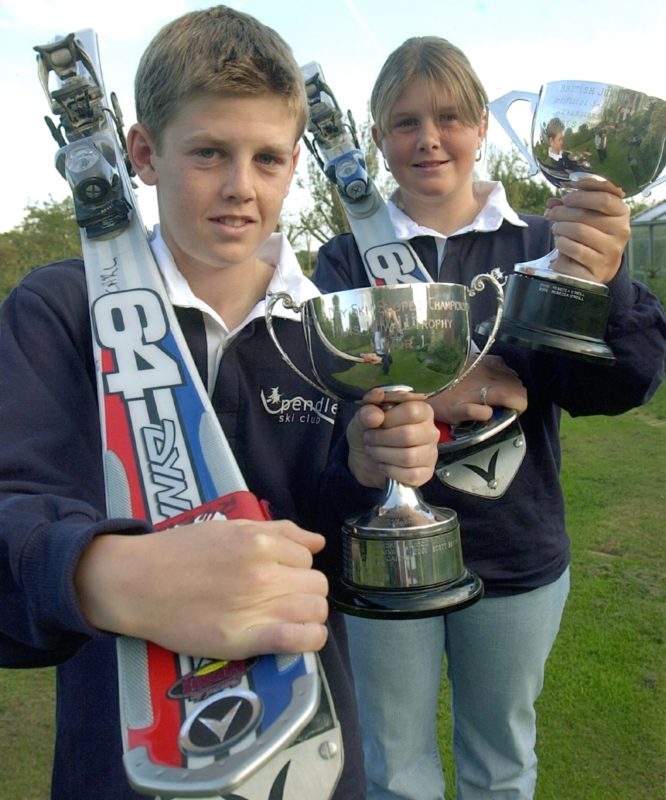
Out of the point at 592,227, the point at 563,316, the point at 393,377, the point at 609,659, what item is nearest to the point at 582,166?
the point at 592,227

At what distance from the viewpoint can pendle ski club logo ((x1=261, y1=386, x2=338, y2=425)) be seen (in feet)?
4.47

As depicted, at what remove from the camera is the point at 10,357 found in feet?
3.54

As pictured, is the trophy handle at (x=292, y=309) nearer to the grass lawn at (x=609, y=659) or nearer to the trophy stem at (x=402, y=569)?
the trophy stem at (x=402, y=569)

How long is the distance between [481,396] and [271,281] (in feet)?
1.61

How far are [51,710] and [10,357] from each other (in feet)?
7.09

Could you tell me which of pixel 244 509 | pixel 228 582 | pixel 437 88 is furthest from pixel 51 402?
pixel 437 88

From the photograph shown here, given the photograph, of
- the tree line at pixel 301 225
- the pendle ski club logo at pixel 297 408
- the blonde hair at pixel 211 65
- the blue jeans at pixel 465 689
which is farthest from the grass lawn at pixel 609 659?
the tree line at pixel 301 225

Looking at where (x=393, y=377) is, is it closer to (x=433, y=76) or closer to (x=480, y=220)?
(x=480, y=220)

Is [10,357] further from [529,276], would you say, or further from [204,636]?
[529,276]

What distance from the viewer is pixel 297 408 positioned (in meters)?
1.39

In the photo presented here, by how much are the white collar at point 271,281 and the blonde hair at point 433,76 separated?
1.67ft

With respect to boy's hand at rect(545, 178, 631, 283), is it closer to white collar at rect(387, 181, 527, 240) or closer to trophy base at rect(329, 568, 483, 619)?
white collar at rect(387, 181, 527, 240)

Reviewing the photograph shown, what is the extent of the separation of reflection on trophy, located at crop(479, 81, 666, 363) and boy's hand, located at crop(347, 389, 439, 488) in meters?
0.36

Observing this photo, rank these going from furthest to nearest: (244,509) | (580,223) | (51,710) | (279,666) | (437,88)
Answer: (51,710) < (437,88) < (580,223) < (244,509) < (279,666)
